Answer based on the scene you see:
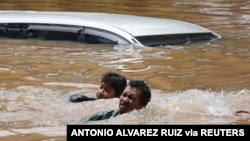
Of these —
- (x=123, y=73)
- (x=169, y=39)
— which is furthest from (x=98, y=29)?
(x=169, y=39)

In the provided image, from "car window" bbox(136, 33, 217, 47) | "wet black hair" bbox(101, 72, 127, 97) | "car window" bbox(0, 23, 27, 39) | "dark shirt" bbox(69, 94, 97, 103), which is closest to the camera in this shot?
"wet black hair" bbox(101, 72, 127, 97)

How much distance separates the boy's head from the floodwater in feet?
0.26

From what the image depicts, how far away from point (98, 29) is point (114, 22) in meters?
0.22

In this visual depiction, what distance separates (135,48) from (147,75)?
46cm

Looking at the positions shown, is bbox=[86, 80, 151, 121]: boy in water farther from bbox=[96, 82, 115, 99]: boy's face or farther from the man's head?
bbox=[96, 82, 115, 99]: boy's face

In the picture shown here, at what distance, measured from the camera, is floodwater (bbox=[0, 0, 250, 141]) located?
19.7ft

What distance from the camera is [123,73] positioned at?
8344mm

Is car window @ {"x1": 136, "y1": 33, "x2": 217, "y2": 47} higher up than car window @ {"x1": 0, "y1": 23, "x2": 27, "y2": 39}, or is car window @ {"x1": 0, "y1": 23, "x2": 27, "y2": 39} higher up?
car window @ {"x1": 0, "y1": 23, "x2": 27, "y2": 39}

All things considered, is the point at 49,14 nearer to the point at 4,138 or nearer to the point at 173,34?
Answer: the point at 173,34

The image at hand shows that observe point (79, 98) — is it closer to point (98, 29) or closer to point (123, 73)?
point (123, 73)

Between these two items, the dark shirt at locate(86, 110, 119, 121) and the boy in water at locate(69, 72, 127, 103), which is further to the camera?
the boy in water at locate(69, 72, 127, 103)

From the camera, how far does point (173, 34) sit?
865 centimetres

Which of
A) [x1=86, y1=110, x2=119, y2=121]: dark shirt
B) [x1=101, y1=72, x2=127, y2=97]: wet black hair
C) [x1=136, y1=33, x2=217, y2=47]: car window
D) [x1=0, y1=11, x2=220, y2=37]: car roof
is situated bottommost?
[x1=86, y1=110, x2=119, y2=121]: dark shirt

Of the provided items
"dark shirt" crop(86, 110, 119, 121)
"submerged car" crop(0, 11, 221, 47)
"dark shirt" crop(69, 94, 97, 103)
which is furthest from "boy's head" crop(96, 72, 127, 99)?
"submerged car" crop(0, 11, 221, 47)
